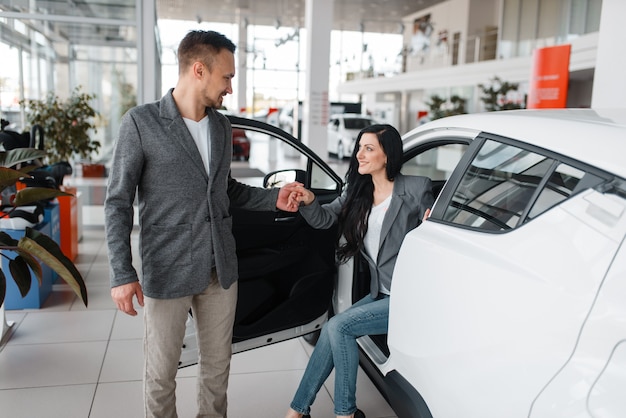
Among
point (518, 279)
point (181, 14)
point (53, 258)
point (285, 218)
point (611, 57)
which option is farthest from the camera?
point (181, 14)

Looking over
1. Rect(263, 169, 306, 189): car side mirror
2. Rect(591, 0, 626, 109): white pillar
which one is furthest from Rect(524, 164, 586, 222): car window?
Rect(591, 0, 626, 109): white pillar

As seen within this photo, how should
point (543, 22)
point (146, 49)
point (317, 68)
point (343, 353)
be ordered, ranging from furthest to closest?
point (543, 22), point (317, 68), point (146, 49), point (343, 353)

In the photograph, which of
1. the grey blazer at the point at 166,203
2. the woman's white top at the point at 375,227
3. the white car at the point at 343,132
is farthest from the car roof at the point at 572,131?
the white car at the point at 343,132

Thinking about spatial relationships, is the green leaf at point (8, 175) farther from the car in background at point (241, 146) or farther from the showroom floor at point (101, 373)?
the car in background at point (241, 146)

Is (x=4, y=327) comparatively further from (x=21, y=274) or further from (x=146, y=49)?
(x=146, y=49)

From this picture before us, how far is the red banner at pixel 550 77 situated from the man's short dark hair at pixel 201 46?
592 centimetres

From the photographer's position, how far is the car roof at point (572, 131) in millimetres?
1306

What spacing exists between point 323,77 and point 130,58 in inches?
160

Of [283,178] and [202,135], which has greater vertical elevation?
[202,135]

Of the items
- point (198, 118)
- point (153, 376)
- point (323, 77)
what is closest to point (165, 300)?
point (153, 376)

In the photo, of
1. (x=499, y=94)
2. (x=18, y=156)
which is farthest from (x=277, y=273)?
(x=499, y=94)

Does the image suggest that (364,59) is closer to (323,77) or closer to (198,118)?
(323,77)

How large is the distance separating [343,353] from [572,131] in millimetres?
1209

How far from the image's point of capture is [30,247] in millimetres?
2166
